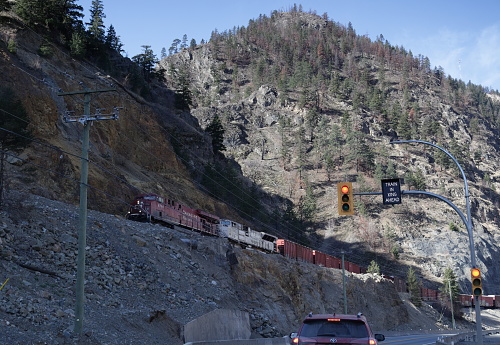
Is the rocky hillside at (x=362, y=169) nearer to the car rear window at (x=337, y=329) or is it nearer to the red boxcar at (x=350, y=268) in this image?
the red boxcar at (x=350, y=268)

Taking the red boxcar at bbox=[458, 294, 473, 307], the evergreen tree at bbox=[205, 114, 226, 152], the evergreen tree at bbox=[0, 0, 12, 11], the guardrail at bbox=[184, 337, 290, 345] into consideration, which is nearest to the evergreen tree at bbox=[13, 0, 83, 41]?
the evergreen tree at bbox=[0, 0, 12, 11]

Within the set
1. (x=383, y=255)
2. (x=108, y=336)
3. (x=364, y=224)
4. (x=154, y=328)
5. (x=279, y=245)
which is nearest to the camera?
(x=108, y=336)

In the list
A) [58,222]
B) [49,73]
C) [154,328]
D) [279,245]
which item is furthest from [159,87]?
[154,328]

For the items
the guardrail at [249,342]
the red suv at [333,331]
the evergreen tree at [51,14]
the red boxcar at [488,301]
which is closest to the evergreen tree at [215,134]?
the evergreen tree at [51,14]

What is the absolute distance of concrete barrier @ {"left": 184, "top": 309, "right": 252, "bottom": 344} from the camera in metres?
26.7

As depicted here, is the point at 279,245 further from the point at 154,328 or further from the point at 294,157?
the point at 294,157

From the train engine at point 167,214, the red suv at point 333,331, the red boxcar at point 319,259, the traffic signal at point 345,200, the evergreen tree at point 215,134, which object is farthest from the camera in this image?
the evergreen tree at point 215,134

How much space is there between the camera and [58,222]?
3098 cm

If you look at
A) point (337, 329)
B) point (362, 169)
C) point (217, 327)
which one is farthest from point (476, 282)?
point (362, 169)

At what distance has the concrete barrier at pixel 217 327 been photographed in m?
26.7

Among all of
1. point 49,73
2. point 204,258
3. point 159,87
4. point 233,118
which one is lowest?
point 204,258

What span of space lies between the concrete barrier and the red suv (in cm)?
1540

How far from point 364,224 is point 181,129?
6433 centimetres

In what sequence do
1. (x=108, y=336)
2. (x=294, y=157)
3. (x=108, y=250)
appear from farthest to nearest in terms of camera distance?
1. (x=294, y=157)
2. (x=108, y=250)
3. (x=108, y=336)
